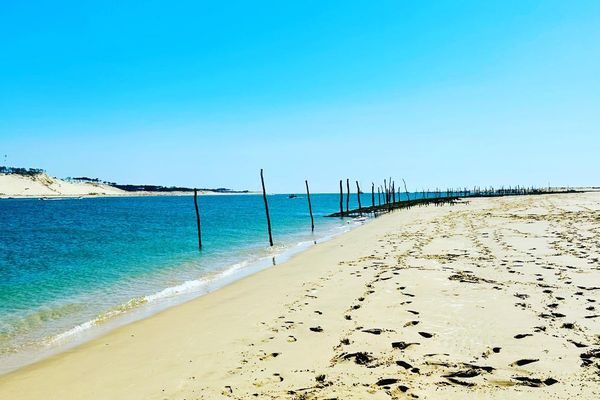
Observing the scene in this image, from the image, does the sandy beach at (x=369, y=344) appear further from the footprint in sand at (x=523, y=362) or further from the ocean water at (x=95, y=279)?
the ocean water at (x=95, y=279)

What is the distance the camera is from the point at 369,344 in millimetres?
5637

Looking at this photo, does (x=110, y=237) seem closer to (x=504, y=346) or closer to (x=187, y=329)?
(x=187, y=329)

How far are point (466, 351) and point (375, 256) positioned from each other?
10.0 m

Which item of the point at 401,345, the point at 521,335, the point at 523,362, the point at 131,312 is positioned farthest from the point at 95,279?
the point at 523,362

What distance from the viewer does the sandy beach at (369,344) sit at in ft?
14.3

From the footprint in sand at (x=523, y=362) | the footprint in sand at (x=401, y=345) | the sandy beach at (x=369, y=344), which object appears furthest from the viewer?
the footprint in sand at (x=401, y=345)

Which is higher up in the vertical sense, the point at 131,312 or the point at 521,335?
the point at 521,335

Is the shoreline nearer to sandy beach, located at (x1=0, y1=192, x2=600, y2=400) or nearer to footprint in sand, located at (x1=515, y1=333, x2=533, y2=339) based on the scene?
sandy beach, located at (x1=0, y1=192, x2=600, y2=400)

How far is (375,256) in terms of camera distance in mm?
15078

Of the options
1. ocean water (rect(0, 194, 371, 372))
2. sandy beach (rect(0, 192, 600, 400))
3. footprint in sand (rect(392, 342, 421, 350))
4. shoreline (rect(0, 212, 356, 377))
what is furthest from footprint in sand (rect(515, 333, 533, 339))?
ocean water (rect(0, 194, 371, 372))

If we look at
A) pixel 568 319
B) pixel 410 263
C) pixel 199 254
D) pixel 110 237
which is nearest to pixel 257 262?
pixel 199 254

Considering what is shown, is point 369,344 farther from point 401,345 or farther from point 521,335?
point 521,335

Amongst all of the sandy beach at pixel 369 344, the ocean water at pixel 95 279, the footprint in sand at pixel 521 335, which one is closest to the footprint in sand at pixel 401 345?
the sandy beach at pixel 369 344

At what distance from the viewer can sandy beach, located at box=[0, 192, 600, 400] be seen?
4344 mm
